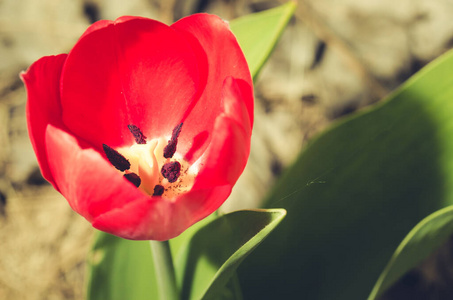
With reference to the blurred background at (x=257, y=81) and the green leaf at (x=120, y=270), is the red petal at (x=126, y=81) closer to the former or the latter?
Answer: the green leaf at (x=120, y=270)

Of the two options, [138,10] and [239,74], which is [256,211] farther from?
[138,10]

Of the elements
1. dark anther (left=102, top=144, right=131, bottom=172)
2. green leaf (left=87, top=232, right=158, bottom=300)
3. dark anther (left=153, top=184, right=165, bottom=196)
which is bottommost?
green leaf (left=87, top=232, right=158, bottom=300)

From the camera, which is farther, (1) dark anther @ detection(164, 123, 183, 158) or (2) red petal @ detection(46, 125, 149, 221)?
(1) dark anther @ detection(164, 123, 183, 158)

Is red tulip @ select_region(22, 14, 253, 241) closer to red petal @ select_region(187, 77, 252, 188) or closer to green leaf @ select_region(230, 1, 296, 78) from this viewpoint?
red petal @ select_region(187, 77, 252, 188)

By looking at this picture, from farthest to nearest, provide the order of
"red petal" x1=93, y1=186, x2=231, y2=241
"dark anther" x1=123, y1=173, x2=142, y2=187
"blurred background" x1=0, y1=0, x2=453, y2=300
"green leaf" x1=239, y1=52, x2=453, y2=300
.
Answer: "blurred background" x1=0, y1=0, x2=453, y2=300, "green leaf" x1=239, y1=52, x2=453, y2=300, "dark anther" x1=123, y1=173, x2=142, y2=187, "red petal" x1=93, y1=186, x2=231, y2=241

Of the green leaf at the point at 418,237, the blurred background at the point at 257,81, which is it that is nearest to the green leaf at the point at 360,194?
the green leaf at the point at 418,237

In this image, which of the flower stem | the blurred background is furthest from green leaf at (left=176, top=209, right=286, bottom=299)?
the blurred background

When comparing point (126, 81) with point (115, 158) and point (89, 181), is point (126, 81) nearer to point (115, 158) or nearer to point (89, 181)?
point (115, 158)

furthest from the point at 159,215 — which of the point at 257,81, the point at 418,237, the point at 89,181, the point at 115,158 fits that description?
the point at 257,81
